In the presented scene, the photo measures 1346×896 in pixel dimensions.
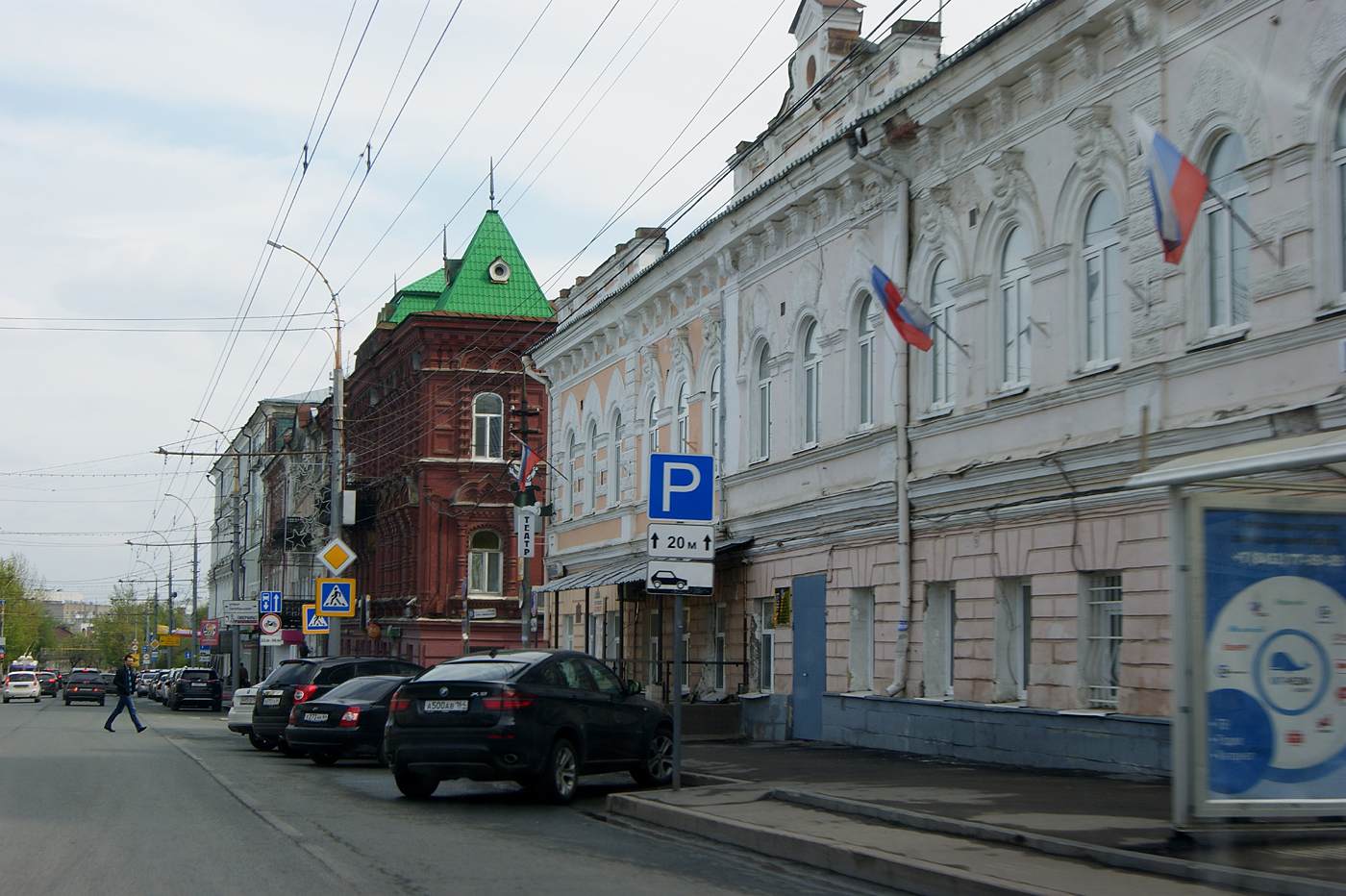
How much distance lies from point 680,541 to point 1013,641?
499cm

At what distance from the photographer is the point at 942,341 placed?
19.3 metres

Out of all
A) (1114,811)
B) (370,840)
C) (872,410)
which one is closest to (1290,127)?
(1114,811)

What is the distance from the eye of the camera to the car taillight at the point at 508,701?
47.0 feet

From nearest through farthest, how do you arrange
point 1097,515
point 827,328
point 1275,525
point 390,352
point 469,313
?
point 1275,525
point 1097,515
point 827,328
point 469,313
point 390,352

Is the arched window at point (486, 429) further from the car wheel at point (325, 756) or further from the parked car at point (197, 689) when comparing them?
the car wheel at point (325, 756)

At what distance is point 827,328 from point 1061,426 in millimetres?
6552

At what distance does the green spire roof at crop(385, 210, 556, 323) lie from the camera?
4906cm

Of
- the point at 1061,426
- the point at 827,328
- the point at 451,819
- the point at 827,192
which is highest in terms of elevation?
the point at 827,192

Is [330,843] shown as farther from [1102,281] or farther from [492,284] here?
[492,284]

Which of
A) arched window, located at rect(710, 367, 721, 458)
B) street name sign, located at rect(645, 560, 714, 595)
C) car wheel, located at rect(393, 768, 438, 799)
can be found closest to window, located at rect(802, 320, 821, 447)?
arched window, located at rect(710, 367, 721, 458)

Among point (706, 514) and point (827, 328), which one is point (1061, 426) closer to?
point (706, 514)

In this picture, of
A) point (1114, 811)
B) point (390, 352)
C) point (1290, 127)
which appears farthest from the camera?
point (390, 352)

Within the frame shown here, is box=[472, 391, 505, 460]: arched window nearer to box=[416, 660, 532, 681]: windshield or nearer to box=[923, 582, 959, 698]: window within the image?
box=[923, 582, 959, 698]: window

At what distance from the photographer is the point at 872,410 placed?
826 inches
